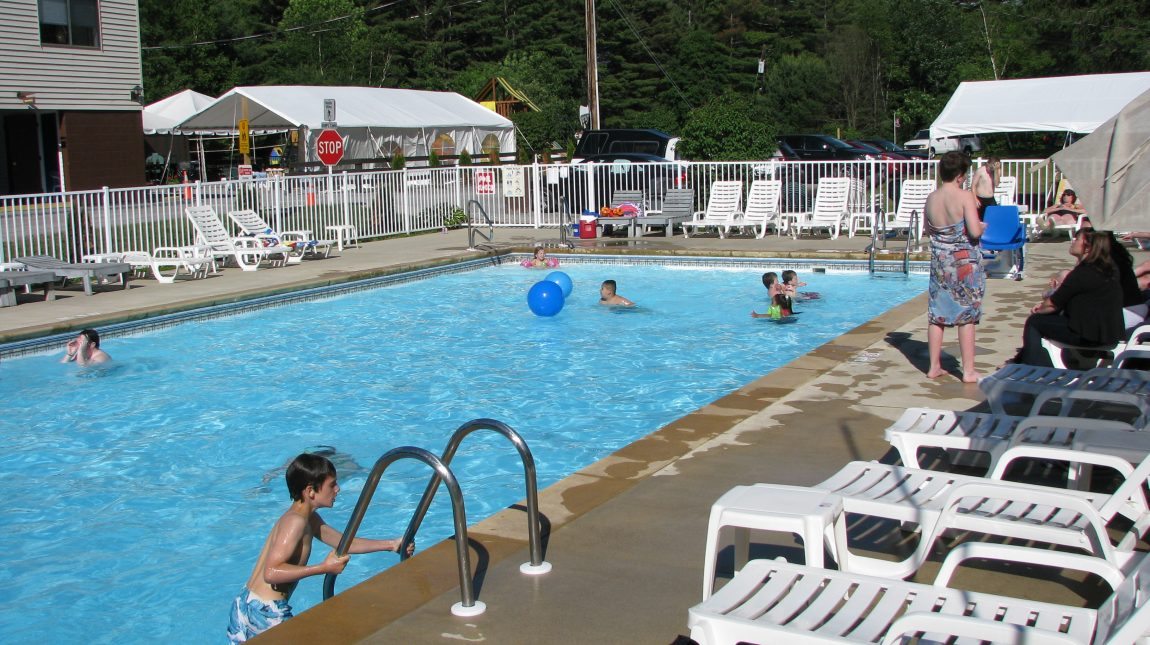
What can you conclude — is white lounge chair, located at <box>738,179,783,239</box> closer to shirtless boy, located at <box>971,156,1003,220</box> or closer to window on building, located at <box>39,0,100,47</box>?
shirtless boy, located at <box>971,156,1003,220</box>

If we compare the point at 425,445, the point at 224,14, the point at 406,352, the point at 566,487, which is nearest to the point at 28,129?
the point at 406,352

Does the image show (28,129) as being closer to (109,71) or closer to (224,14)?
(109,71)

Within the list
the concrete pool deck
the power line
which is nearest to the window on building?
the concrete pool deck

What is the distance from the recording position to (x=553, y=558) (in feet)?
15.5

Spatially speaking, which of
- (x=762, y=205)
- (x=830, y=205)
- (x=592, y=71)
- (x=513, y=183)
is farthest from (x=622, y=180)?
(x=592, y=71)

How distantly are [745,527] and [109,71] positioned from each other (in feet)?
92.4

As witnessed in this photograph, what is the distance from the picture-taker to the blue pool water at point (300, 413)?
250 inches

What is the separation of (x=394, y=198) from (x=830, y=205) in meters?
8.52

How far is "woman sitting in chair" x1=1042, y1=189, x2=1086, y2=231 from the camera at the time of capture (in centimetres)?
1688

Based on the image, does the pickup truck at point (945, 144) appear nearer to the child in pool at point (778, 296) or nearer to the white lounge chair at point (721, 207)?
the white lounge chair at point (721, 207)

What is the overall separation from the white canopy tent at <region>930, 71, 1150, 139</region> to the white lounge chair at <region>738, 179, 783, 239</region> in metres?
4.17

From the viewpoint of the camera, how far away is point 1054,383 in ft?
20.7

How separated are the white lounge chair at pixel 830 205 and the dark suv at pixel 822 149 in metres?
11.4

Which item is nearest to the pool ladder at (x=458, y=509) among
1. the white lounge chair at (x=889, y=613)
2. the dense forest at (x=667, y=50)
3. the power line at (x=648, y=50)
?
the white lounge chair at (x=889, y=613)
